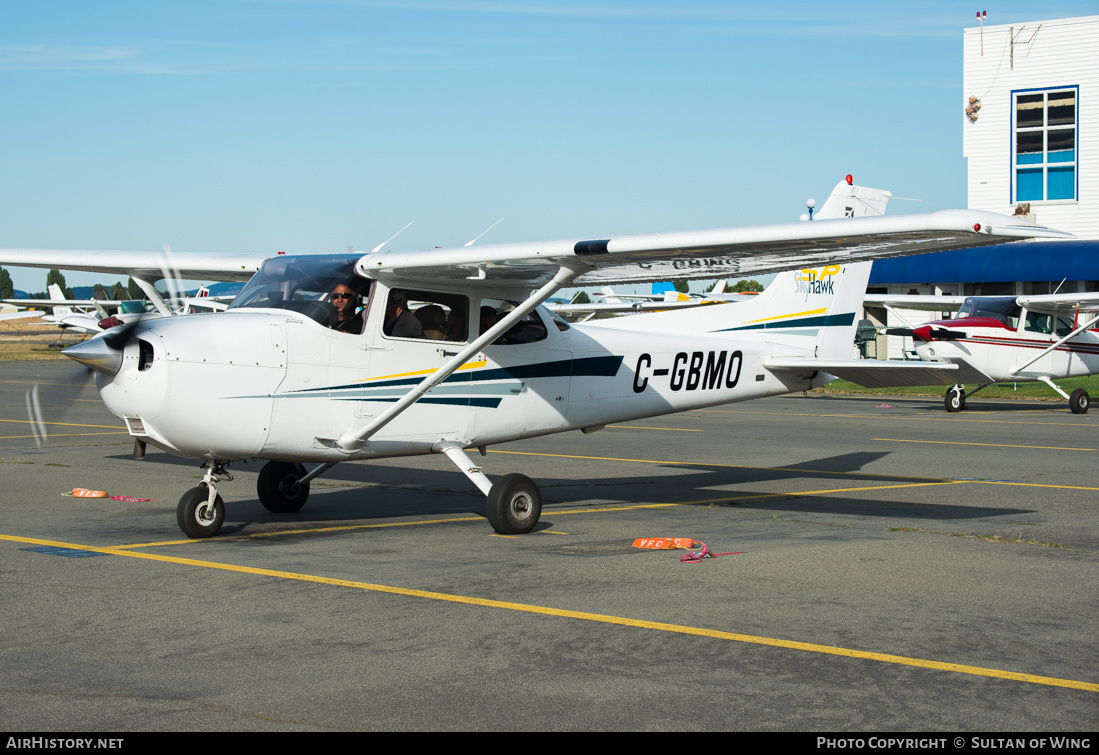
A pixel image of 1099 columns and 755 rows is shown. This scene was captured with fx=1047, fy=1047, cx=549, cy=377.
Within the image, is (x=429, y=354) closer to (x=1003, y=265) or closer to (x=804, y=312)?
(x=804, y=312)

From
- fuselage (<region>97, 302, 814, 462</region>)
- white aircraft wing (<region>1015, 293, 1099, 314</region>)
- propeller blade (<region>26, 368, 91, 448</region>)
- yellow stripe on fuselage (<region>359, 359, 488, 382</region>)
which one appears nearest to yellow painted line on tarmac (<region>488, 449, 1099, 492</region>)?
fuselage (<region>97, 302, 814, 462</region>)

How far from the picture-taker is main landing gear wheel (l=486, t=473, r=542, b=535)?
8328mm

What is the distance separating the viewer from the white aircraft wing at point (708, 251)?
21.6 feet

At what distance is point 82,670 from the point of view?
15.1ft

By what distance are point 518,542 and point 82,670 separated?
394 centimetres

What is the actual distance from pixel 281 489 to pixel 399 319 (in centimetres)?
207

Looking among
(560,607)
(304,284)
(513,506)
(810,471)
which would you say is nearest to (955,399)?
(810,471)

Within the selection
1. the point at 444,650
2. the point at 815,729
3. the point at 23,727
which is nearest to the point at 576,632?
the point at 444,650

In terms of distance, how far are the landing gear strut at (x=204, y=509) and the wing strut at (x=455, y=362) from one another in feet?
3.09

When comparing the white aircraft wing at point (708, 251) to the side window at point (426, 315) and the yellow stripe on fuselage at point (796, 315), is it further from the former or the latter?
the yellow stripe on fuselage at point (796, 315)

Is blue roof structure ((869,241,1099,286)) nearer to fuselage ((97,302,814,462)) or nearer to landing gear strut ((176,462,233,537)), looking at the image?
fuselage ((97,302,814,462))

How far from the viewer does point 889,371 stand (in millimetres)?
10250

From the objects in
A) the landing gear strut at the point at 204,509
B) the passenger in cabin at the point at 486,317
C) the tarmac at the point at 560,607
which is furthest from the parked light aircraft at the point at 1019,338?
the landing gear strut at the point at 204,509

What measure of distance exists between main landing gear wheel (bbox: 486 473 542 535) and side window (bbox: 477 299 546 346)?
4.50ft
